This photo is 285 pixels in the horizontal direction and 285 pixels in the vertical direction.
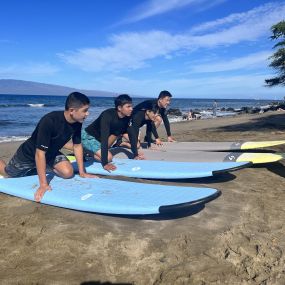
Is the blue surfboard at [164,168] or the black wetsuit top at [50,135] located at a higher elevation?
the black wetsuit top at [50,135]

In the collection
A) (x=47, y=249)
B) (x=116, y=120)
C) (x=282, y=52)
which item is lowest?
(x=47, y=249)

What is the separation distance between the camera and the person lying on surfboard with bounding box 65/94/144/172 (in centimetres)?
633

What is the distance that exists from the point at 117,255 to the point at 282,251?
5.77 feet

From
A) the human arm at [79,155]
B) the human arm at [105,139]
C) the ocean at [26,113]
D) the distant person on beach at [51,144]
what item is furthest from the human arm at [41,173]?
the ocean at [26,113]

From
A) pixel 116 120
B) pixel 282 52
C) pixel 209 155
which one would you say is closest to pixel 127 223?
pixel 116 120

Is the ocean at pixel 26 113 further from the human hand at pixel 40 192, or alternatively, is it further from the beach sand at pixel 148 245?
the beach sand at pixel 148 245

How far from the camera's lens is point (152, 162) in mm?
7043

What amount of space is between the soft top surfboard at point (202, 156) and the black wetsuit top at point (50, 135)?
2305mm

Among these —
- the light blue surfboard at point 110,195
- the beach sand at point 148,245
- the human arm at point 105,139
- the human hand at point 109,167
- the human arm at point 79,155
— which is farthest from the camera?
the human hand at point 109,167

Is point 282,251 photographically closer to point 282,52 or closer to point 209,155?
point 209,155

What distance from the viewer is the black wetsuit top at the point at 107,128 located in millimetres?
6287

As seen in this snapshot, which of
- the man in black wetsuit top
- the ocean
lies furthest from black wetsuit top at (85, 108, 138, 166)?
the ocean

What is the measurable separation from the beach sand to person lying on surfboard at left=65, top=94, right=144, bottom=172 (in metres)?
1.69

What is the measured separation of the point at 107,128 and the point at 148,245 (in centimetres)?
314
